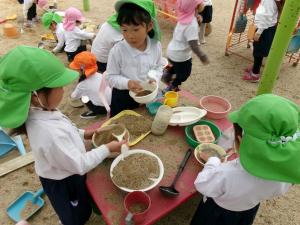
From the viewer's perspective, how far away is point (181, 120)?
2.44m

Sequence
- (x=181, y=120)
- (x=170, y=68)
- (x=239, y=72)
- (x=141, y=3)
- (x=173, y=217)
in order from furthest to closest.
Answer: (x=239, y=72), (x=170, y=68), (x=173, y=217), (x=181, y=120), (x=141, y=3)

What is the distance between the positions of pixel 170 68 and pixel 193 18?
36.6 inches

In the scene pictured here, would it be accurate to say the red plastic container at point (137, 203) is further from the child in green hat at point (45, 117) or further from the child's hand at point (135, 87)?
the child's hand at point (135, 87)

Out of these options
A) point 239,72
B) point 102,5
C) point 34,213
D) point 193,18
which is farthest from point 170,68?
point 102,5

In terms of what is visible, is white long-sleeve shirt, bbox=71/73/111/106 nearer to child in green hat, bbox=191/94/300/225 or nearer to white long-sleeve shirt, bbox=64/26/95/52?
white long-sleeve shirt, bbox=64/26/95/52

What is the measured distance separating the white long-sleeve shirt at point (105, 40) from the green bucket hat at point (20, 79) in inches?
86.3

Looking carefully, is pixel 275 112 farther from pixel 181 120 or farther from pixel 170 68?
pixel 170 68

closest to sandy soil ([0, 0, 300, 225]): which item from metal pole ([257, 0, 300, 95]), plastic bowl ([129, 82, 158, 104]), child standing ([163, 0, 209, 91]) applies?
child standing ([163, 0, 209, 91])

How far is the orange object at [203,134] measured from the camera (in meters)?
2.25

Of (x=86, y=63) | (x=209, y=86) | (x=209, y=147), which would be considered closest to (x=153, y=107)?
(x=209, y=147)

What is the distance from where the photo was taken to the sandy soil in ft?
8.73

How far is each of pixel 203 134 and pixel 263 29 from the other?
2.64 m

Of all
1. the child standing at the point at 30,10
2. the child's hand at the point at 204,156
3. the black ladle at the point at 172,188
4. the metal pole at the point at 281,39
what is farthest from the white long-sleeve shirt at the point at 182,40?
the child standing at the point at 30,10

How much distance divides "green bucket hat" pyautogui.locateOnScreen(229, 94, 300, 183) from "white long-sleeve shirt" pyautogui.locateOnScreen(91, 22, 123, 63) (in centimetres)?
259
